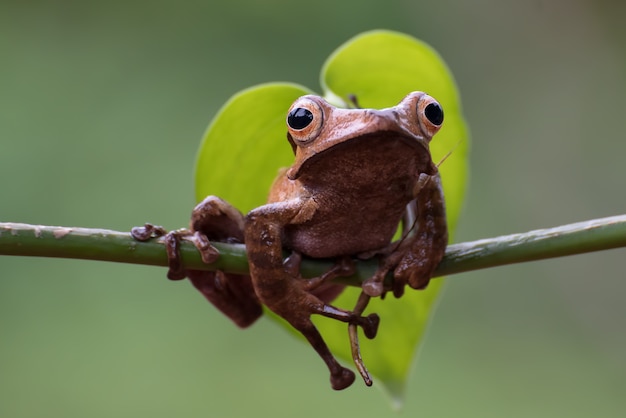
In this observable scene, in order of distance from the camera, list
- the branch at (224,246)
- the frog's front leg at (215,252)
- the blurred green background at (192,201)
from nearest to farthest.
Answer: the branch at (224,246)
the frog's front leg at (215,252)
the blurred green background at (192,201)

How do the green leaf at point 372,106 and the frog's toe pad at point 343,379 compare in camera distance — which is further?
the green leaf at point 372,106

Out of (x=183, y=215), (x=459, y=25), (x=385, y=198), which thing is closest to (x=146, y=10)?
(x=183, y=215)

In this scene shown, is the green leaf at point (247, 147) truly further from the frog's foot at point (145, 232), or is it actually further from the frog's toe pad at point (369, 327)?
the frog's toe pad at point (369, 327)

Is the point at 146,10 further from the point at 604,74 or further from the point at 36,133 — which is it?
the point at 604,74

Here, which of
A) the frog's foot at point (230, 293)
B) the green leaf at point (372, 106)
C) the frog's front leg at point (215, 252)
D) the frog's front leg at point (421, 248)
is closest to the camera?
the frog's front leg at point (215, 252)

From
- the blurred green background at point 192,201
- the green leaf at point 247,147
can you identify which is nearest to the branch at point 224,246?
the green leaf at point 247,147

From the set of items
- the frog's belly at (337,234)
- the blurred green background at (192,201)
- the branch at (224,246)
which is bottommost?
the blurred green background at (192,201)

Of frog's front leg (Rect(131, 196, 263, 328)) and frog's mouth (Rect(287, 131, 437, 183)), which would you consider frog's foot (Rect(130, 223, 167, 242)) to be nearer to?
frog's front leg (Rect(131, 196, 263, 328))
